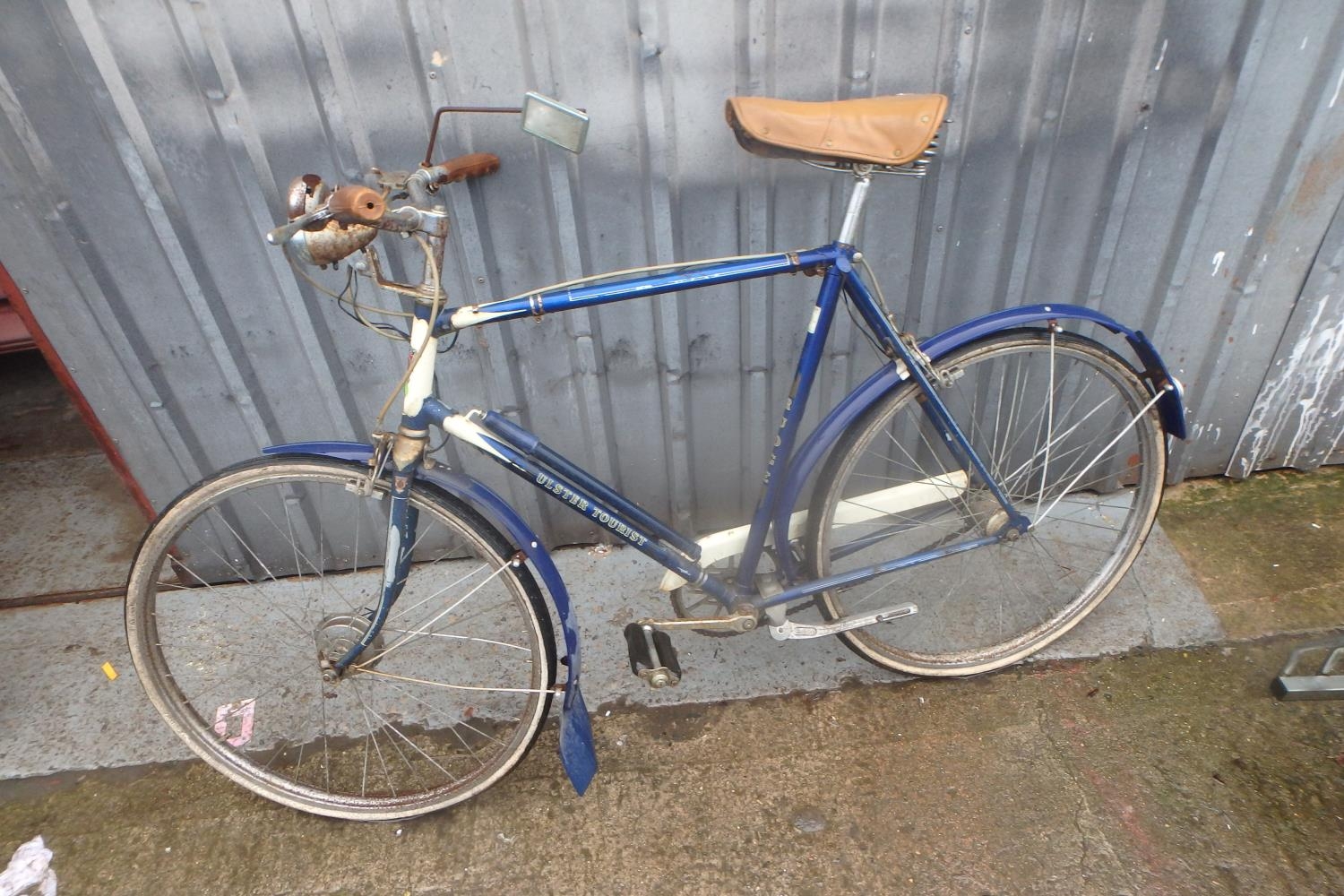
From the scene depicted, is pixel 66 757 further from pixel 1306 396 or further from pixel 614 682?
pixel 1306 396

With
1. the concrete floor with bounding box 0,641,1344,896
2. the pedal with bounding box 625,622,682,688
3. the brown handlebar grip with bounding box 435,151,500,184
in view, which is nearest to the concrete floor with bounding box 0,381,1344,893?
the concrete floor with bounding box 0,641,1344,896

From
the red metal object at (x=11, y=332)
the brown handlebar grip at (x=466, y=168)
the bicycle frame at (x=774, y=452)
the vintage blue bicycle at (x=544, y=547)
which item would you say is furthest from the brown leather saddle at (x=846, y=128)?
the red metal object at (x=11, y=332)

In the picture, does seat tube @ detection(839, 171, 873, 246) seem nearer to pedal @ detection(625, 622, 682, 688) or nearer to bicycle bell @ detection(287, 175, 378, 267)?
bicycle bell @ detection(287, 175, 378, 267)

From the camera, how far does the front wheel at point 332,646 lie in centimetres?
196

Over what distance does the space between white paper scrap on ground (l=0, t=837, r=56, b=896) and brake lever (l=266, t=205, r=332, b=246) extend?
1966 mm

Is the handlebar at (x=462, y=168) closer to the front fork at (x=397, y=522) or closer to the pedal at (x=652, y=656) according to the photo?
the front fork at (x=397, y=522)

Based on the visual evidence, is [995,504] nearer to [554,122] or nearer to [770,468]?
[770,468]

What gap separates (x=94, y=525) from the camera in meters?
3.29

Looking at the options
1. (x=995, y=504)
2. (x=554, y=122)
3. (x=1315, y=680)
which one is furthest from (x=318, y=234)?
(x=1315, y=680)

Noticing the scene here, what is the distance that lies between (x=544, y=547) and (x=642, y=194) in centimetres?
107

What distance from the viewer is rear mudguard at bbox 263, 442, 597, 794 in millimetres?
1838

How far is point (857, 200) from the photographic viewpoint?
5.88ft

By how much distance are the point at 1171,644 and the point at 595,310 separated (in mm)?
2132

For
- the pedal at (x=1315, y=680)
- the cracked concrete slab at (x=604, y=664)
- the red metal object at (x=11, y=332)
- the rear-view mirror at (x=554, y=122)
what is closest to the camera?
the rear-view mirror at (x=554, y=122)
